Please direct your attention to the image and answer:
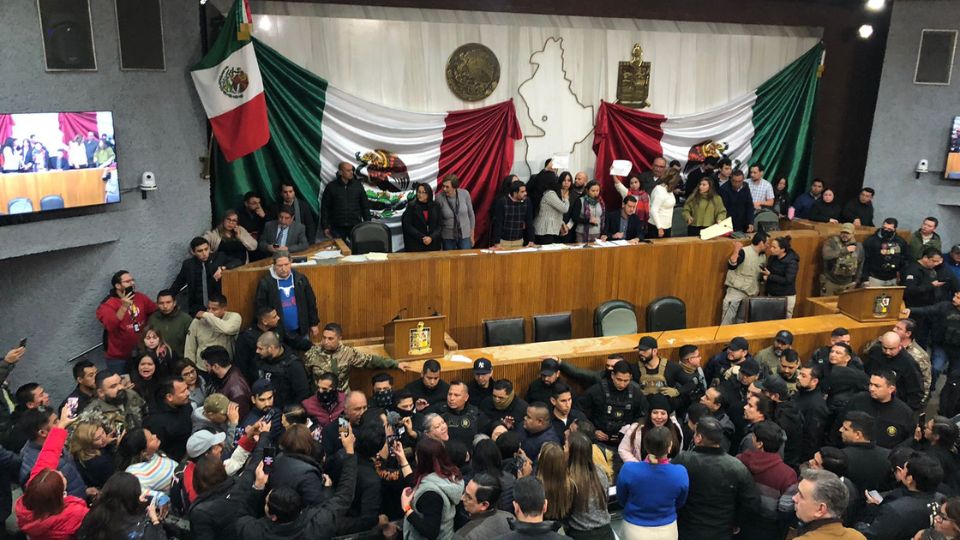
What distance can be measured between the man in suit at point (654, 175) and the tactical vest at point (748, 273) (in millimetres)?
1794

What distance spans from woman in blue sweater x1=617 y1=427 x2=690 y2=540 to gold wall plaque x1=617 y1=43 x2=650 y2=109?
6484 millimetres

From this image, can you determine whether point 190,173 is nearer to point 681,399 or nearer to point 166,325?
point 166,325

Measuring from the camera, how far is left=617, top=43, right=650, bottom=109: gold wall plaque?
9609 millimetres

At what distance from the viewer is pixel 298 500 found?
3.55 m

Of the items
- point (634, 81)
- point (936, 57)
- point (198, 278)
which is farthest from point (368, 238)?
point (936, 57)

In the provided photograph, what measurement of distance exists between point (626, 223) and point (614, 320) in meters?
1.71

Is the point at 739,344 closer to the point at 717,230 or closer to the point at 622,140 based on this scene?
the point at 717,230

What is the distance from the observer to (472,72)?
897 cm

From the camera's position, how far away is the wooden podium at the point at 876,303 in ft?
23.6

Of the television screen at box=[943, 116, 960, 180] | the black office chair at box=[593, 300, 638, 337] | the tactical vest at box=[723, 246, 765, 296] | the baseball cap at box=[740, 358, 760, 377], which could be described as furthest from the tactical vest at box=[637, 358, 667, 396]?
the television screen at box=[943, 116, 960, 180]

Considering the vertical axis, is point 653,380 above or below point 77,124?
below

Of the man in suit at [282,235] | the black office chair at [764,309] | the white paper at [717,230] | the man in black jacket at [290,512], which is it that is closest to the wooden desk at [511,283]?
the white paper at [717,230]

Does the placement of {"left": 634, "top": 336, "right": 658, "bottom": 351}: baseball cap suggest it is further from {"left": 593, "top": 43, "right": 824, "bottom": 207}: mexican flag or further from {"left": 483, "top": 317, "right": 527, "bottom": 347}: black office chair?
{"left": 593, "top": 43, "right": 824, "bottom": 207}: mexican flag

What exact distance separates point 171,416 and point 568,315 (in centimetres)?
365
